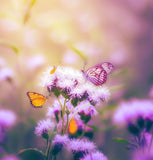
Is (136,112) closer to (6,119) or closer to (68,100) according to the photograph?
(68,100)

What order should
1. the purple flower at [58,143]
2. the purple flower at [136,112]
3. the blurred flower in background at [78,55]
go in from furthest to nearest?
1. the blurred flower in background at [78,55]
2. the purple flower at [136,112]
3. the purple flower at [58,143]

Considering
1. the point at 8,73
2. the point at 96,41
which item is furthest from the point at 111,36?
the point at 8,73

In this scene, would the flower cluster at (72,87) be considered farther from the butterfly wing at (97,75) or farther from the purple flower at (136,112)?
the purple flower at (136,112)

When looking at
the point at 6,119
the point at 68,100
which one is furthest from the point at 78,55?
the point at 68,100

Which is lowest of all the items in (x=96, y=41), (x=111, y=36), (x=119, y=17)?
(x=96, y=41)

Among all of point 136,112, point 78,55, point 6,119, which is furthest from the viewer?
point 78,55

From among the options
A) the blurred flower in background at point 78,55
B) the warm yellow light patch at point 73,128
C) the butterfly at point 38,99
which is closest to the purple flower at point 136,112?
the blurred flower in background at point 78,55

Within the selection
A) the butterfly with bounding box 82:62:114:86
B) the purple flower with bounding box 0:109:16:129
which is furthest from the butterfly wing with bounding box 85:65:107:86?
the purple flower with bounding box 0:109:16:129

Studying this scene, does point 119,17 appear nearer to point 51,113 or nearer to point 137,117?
point 137,117
